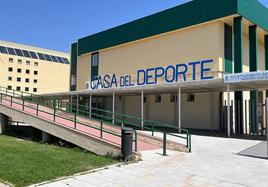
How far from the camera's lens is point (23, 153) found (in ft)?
36.7

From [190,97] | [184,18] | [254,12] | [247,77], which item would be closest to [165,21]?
[184,18]

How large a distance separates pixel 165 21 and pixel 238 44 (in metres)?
6.55

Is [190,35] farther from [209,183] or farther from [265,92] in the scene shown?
[209,183]

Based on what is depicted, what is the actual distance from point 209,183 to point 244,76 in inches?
377

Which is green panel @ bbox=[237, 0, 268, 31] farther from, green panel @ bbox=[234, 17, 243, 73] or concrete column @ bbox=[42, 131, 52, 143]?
concrete column @ bbox=[42, 131, 52, 143]

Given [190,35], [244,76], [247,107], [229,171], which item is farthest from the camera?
[190,35]

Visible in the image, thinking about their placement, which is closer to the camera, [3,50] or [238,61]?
[238,61]

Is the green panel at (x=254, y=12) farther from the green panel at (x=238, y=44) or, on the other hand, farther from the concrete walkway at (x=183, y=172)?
the concrete walkway at (x=183, y=172)

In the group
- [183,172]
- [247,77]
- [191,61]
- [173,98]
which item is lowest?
[183,172]

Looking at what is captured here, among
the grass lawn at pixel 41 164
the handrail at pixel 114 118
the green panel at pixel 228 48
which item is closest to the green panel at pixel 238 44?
the green panel at pixel 228 48

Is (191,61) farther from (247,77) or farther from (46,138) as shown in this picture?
(46,138)

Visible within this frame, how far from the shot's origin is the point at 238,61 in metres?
22.4

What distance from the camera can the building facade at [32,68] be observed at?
63.8 metres

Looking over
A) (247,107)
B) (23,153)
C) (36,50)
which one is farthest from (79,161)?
(36,50)
